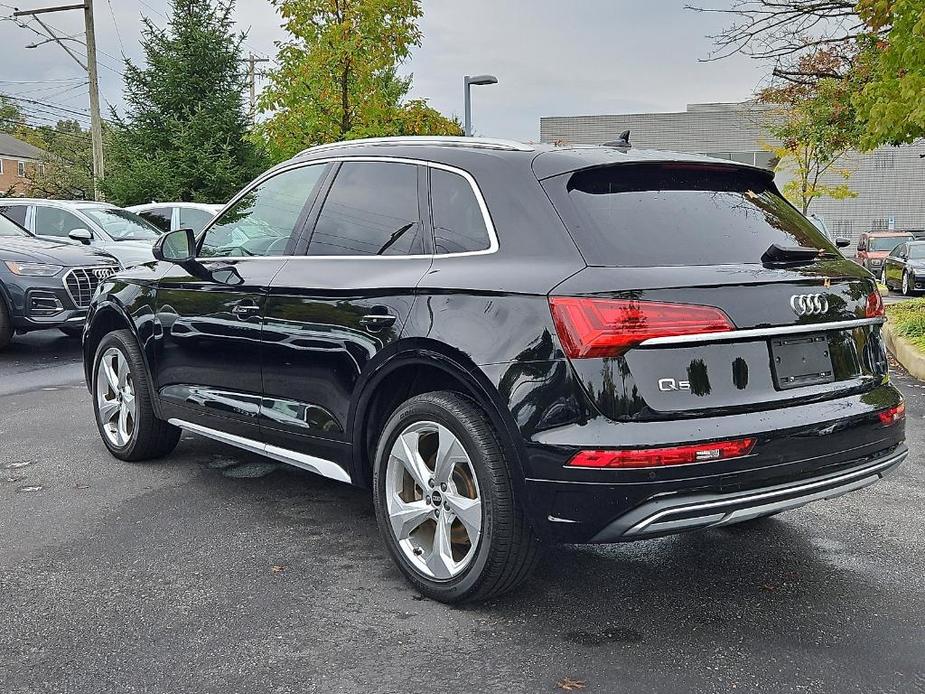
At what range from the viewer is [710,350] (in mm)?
3262

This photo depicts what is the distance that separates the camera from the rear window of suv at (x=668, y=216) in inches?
135

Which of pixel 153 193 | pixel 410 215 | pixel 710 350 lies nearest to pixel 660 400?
pixel 710 350

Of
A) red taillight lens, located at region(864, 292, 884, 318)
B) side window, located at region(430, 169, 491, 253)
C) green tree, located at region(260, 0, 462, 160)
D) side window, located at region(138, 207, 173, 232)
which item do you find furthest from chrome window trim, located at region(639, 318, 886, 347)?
green tree, located at region(260, 0, 462, 160)

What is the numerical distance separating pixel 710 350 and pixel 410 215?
143 centimetres

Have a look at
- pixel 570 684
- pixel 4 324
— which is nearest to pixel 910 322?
pixel 570 684

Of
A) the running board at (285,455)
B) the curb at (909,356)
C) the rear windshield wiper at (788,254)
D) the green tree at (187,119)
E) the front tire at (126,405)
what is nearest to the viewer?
the rear windshield wiper at (788,254)

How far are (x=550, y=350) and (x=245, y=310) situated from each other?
195 cm

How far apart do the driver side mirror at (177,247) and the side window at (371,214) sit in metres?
1.09

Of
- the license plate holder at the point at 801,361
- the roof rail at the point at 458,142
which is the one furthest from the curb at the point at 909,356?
the roof rail at the point at 458,142

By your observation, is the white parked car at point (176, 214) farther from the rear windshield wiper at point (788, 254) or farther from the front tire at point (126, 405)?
the rear windshield wiper at point (788, 254)

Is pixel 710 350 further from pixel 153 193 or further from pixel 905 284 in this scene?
pixel 153 193

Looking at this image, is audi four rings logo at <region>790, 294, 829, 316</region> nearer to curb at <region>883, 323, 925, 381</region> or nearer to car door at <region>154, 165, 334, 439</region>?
car door at <region>154, 165, 334, 439</region>

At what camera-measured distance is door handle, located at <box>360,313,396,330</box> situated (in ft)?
12.7

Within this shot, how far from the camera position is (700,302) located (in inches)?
129
